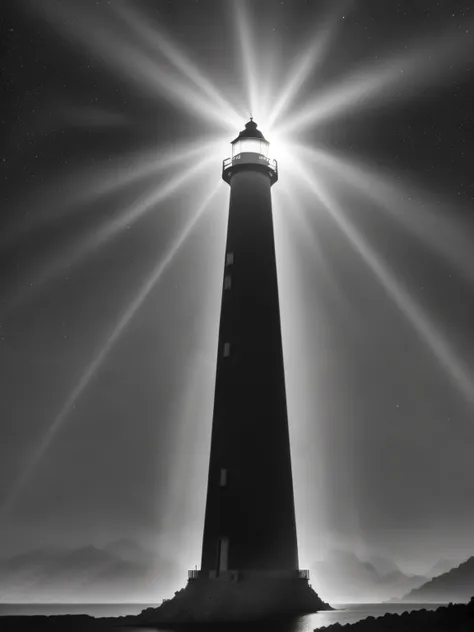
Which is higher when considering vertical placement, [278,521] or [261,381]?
[261,381]

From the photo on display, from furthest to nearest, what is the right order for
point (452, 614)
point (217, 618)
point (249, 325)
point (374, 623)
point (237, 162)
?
1. point (237, 162)
2. point (249, 325)
3. point (217, 618)
4. point (374, 623)
5. point (452, 614)

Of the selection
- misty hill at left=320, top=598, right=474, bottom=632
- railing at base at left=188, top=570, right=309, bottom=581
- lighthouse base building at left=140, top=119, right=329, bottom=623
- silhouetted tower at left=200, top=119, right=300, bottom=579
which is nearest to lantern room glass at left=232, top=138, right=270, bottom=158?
silhouetted tower at left=200, top=119, right=300, bottom=579

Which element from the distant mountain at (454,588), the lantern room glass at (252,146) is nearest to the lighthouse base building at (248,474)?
the lantern room glass at (252,146)

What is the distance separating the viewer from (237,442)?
25.8 meters

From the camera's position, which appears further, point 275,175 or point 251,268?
point 275,175

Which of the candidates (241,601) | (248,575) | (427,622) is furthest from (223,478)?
(427,622)

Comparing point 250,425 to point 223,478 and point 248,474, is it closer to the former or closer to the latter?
point 248,474

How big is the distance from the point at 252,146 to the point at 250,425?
12.4 metres

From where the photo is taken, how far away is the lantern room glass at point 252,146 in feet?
102

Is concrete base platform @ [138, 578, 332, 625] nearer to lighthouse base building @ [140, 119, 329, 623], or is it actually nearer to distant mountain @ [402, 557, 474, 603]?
lighthouse base building @ [140, 119, 329, 623]

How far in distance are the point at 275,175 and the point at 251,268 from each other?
4878 mm

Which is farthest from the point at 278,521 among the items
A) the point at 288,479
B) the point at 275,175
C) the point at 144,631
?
the point at 275,175

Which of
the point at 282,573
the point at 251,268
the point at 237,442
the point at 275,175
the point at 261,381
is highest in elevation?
the point at 275,175

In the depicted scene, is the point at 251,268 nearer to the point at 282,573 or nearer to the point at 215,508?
the point at 215,508
